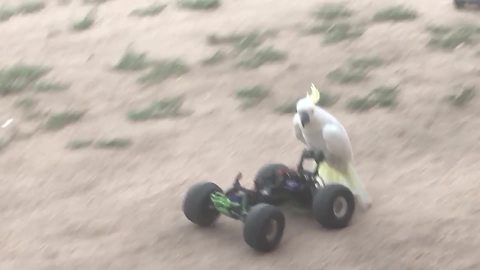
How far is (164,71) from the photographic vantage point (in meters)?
5.39

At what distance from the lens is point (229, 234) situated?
3643mm

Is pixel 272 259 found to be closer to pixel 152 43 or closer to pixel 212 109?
pixel 212 109

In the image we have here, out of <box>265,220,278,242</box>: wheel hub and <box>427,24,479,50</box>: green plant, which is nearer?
<box>265,220,278,242</box>: wheel hub

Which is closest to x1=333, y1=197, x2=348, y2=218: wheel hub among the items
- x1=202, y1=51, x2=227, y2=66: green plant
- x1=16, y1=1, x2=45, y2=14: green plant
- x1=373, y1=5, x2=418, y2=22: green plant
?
x1=202, y1=51, x2=227, y2=66: green plant

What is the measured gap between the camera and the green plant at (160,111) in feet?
15.9

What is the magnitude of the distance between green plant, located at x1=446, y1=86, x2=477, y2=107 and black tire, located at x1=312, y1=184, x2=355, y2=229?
4.43 ft

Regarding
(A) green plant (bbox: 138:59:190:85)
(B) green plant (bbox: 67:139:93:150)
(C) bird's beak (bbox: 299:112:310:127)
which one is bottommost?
(A) green plant (bbox: 138:59:190:85)

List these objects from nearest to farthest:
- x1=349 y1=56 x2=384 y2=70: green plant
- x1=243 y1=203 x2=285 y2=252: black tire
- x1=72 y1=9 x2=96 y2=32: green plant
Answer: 1. x1=243 y1=203 x2=285 y2=252: black tire
2. x1=349 y1=56 x2=384 y2=70: green plant
3. x1=72 y1=9 x2=96 y2=32: green plant

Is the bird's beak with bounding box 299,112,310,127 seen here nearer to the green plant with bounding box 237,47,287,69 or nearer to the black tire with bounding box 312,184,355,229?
the black tire with bounding box 312,184,355,229

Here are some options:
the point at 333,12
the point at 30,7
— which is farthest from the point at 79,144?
the point at 30,7

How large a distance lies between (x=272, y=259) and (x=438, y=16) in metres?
2.97

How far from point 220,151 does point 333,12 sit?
6.69ft

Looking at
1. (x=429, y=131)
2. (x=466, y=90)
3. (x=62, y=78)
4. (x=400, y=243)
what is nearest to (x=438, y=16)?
(x=466, y=90)

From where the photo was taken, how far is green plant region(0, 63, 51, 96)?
17.4 feet
